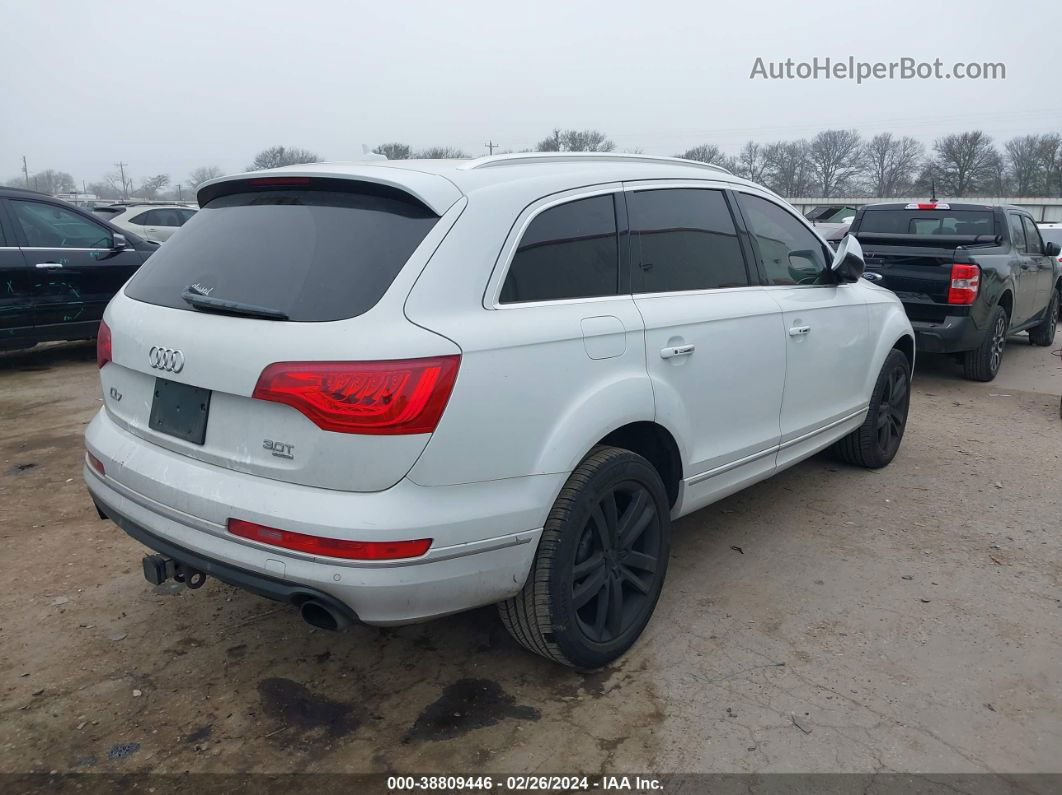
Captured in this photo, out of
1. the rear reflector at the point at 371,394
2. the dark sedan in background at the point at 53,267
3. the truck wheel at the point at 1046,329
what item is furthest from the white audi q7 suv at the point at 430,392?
the truck wheel at the point at 1046,329

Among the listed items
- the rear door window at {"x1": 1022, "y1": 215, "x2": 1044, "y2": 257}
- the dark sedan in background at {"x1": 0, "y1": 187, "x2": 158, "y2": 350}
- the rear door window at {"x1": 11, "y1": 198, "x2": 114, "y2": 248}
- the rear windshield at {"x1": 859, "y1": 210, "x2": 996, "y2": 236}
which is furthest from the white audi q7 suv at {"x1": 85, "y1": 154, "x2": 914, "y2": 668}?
the rear door window at {"x1": 1022, "y1": 215, "x2": 1044, "y2": 257}

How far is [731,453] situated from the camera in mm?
3465

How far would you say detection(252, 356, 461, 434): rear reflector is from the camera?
A: 2188 millimetres

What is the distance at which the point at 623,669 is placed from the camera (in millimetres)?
2947

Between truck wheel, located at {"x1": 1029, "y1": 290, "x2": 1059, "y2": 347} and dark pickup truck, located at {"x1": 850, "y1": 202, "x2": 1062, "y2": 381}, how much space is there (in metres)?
1.26

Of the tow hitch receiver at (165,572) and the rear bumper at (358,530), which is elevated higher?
the rear bumper at (358,530)

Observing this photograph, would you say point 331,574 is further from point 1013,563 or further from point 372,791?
point 1013,563

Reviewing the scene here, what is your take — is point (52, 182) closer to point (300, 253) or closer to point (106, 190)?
point (106, 190)

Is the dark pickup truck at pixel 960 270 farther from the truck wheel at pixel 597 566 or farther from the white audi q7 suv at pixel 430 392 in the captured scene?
the truck wheel at pixel 597 566

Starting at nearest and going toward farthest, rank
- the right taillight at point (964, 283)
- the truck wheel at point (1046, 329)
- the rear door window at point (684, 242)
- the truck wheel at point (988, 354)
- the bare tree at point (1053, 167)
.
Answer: the rear door window at point (684, 242)
the right taillight at point (964, 283)
the truck wheel at point (988, 354)
the truck wheel at point (1046, 329)
the bare tree at point (1053, 167)

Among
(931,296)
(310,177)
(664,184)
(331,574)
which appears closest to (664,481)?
(664,184)

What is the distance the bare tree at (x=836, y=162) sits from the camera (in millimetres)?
61125

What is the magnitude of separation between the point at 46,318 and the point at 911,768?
25.9 ft

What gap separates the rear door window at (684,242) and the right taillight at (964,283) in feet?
15.3
